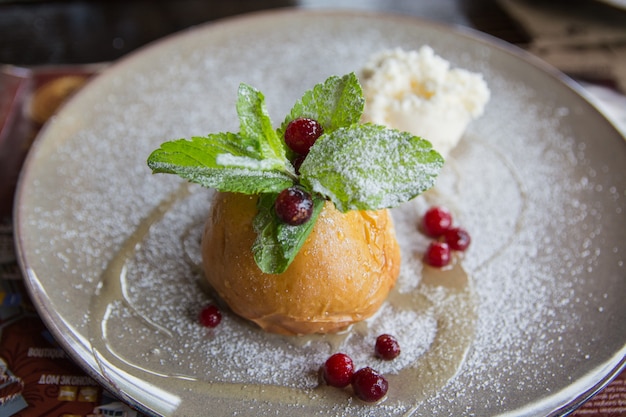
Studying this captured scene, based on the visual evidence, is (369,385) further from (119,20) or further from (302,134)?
(119,20)

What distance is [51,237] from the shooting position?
137 cm

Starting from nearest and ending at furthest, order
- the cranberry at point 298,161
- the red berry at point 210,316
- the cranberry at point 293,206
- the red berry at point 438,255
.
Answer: the cranberry at point 293,206 < the cranberry at point 298,161 < the red berry at point 210,316 < the red berry at point 438,255

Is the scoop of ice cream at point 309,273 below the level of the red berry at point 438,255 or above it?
below

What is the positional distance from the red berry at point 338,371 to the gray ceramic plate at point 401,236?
0.7 inches

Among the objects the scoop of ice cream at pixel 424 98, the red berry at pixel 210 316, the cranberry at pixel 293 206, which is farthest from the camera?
the scoop of ice cream at pixel 424 98

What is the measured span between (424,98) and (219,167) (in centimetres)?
70

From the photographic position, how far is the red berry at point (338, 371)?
3.67 ft

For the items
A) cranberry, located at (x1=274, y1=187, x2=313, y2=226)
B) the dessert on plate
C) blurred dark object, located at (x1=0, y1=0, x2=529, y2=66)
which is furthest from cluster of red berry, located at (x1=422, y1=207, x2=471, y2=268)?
blurred dark object, located at (x1=0, y1=0, x2=529, y2=66)

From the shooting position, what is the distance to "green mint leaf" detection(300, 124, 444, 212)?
102cm

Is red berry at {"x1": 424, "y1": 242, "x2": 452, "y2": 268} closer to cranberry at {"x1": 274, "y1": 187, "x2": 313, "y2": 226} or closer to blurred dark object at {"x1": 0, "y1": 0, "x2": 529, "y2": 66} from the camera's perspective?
cranberry at {"x1": 274, "y1": 187, "x2": 313, "y2": 226}

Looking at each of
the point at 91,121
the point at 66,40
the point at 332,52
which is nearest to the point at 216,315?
the point at 91,121

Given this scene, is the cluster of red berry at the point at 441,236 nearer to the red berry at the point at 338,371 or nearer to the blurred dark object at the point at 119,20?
the red berry at the point at 338,371

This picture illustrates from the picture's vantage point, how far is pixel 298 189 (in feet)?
3.38

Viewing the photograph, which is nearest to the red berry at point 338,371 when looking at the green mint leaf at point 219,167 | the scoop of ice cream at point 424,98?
the green mint leaf at point 219,167
